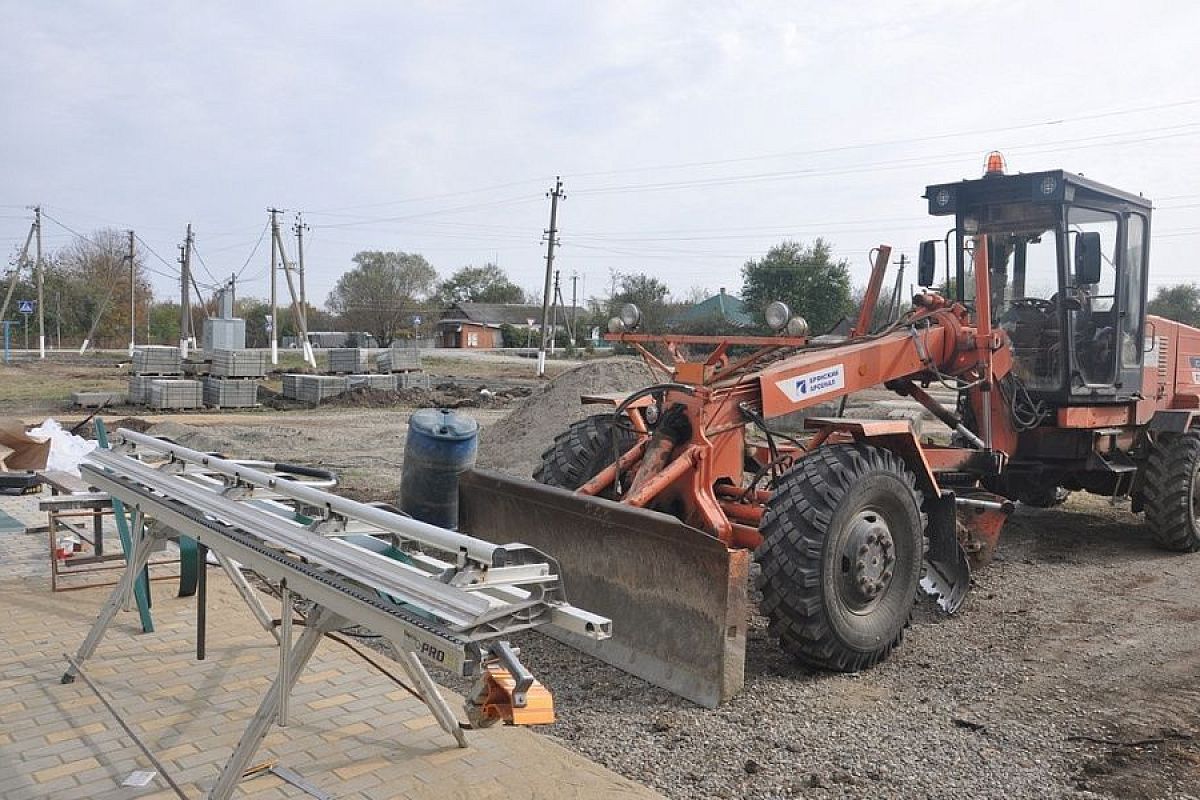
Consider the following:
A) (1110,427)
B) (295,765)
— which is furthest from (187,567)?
(1110,427)

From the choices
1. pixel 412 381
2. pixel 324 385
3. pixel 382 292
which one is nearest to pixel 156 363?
pixel 324 385

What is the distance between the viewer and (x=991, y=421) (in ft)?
24.8

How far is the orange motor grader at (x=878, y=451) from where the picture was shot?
489 centimetres

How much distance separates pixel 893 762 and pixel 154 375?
845 inches

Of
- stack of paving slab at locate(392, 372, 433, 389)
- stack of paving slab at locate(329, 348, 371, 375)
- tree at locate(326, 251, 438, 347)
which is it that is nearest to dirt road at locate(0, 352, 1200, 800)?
stack of paving slab at locate(392, 372, 433, 389)

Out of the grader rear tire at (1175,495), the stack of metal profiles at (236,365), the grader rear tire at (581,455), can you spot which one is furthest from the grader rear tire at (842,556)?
the stack of metal profiles at (236,365)

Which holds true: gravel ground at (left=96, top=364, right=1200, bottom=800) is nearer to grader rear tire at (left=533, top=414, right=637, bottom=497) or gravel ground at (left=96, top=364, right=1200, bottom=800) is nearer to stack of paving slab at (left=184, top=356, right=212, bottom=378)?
grader rear tire at (left=533, top=414, right=637, bottom=497)

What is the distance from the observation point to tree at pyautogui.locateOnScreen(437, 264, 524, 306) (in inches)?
3627

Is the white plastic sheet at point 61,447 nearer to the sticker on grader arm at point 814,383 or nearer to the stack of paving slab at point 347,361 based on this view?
the sticker on grader arm at point 814,383

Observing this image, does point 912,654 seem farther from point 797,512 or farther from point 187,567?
point 187,567

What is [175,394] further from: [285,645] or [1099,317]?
[285,645]

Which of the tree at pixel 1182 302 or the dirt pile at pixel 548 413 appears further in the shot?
the tree at pixel 1182 302

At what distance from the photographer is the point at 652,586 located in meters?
4.89

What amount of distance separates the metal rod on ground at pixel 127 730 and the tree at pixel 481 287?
3461 inches
